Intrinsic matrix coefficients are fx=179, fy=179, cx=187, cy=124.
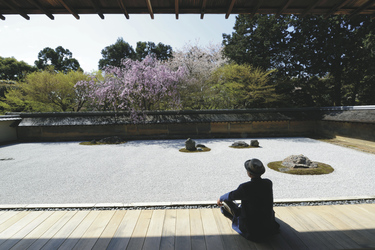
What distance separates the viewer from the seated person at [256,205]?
2346 mm

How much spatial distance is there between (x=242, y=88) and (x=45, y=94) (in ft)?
51.6

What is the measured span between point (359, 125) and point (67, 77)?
19832mm

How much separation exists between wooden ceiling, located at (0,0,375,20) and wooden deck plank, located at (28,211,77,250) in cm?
357

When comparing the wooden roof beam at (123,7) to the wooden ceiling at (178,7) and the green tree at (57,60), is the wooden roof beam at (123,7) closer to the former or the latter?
the wooden ceiling at (178,7)

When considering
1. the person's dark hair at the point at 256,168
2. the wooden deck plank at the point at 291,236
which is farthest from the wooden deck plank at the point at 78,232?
the wooden deck plank at the point at 291,236

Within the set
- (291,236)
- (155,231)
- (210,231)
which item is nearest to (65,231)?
(155,231)

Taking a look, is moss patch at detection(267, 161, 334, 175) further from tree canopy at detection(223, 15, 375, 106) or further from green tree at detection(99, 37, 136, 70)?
green tree at detection(99, 37, 136, 70)

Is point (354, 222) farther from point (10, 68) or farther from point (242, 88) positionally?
point (10, 68)

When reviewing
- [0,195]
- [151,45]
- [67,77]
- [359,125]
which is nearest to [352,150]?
[359,125]

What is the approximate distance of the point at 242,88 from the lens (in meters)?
14.3

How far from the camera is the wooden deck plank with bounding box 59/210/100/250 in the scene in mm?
2475

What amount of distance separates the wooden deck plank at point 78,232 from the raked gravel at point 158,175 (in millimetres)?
738

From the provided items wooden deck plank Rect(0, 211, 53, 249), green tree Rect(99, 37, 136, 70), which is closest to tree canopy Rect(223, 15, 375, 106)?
wooden deck plank Rect(0, 211, 53, 249)

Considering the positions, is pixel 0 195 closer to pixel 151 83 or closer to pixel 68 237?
pixel 68 237
